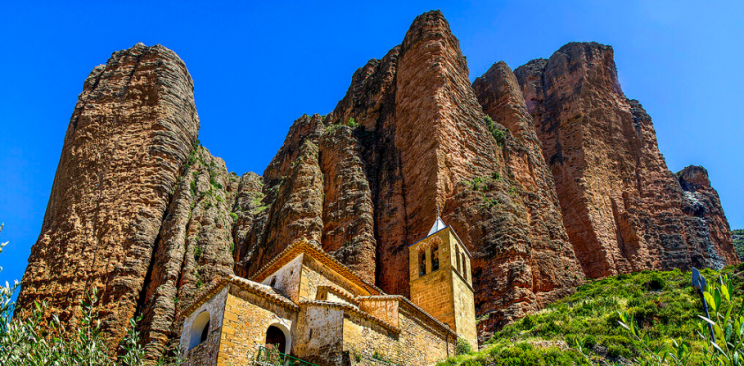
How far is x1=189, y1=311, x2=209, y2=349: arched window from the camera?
18.5 meters

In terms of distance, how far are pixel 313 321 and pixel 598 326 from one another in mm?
12775

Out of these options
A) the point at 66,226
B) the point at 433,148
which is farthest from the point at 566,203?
the point at 66,226

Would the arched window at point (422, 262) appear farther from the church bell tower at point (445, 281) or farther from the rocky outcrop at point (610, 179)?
the rocky outcrop at point (610, 179)

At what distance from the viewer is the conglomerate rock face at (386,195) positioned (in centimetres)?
3006

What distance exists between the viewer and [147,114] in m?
37.8

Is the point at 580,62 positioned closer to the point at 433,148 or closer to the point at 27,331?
the point at 433,148

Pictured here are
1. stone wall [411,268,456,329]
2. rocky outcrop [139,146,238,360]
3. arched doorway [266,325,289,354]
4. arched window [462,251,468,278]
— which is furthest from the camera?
rocky outcrop [139,146,238,360]

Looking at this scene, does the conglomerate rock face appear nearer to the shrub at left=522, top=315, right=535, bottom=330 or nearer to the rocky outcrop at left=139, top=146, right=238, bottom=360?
the rocky outcrop at left=139, top=146, right=238, bottom=360

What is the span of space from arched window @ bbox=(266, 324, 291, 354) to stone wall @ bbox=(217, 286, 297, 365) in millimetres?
38

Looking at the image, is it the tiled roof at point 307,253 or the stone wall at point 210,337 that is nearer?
the stone wall at point 210,337

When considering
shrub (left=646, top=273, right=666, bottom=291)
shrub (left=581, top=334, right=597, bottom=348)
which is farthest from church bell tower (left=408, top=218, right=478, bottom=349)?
shrub (left=646, top=273, right=666, bottom=291)

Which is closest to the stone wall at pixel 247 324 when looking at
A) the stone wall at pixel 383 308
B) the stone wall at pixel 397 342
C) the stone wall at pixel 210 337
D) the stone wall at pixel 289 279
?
the stone wall at pixel 210 337

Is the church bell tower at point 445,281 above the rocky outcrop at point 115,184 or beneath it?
beneath

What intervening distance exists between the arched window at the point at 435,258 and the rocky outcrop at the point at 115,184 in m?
18.1
